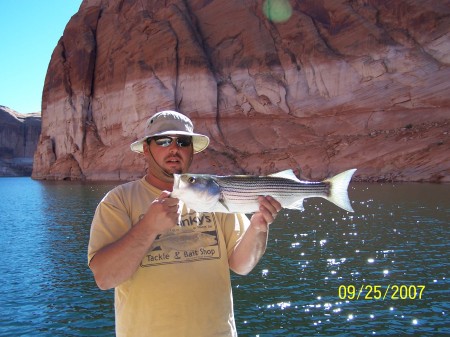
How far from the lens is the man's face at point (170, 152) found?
4120mm

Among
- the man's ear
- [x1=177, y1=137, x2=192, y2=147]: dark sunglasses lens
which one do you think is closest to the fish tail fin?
[x1=177, y1=137, x2=192, y2=147]: dark sunglasses lens

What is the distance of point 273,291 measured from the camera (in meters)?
13.0

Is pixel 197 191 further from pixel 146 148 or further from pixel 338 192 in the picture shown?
pixel 338 192

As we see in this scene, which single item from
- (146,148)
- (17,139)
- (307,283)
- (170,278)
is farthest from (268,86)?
(17,139)

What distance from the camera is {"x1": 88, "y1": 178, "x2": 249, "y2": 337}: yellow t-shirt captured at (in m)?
3.67

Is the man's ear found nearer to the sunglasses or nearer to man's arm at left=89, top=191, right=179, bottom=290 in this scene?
the sunglasses

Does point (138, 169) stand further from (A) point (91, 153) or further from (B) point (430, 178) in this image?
(B) point (430, 178)

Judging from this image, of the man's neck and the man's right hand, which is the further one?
the man's neck

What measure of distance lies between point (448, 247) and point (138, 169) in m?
56.2

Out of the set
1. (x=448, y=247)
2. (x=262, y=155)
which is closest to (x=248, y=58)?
(x=262, y=155)

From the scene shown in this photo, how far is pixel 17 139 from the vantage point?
152 meters

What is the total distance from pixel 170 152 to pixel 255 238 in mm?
1134
